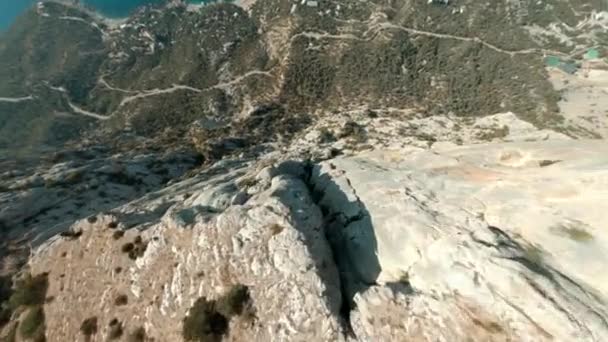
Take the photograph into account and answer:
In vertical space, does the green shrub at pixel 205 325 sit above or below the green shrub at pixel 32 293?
above

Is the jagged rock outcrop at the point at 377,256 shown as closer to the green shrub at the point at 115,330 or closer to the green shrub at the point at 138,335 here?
the green shrub at the point at 115,330

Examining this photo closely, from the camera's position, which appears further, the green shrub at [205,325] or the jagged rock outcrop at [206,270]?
the green shrub at [205,325]

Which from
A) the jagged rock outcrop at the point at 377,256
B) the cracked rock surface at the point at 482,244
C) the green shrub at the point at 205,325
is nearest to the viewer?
the cracked rock surface at the point at 482,244

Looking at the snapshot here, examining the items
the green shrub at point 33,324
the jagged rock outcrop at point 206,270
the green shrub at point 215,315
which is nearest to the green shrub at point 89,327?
the jagged rock outcrop at point 206,270

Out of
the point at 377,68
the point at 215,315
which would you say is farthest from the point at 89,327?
the point at 377,68

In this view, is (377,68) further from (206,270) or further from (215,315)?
(215,315)

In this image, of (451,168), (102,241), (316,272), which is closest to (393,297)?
(316,272)

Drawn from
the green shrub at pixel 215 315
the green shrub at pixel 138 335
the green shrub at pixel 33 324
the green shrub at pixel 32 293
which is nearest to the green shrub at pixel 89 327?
the green shrub at pixel 138 335

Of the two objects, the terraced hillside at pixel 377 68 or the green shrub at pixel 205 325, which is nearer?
the green shrub at pixel 205 325

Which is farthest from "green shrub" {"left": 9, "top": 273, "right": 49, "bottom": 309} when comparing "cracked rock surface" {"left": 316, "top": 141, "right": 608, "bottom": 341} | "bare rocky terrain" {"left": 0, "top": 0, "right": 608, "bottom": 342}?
"cracked rock surface" {"left": 316, "top": 141, "right": 608, "bottom": 341}

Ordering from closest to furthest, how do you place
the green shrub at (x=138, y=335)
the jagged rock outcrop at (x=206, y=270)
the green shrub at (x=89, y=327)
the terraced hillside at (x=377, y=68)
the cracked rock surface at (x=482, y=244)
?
the cracked rock surface at (x=482, y=244) → the jagged rock outcrop at (x=206, y=270) → the green shrub at (x=138, y=335) → the green shrub at (x=89, y=327) → the terraced hillside at (x=377, y=68)

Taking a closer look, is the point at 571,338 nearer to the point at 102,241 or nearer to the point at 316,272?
the point at 316,272

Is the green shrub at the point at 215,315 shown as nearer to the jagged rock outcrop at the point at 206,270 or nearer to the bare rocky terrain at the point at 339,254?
the bare rocky terrain at the point at 339,254

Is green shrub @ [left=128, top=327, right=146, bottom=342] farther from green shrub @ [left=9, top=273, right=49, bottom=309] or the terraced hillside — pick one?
the terraced hillside
